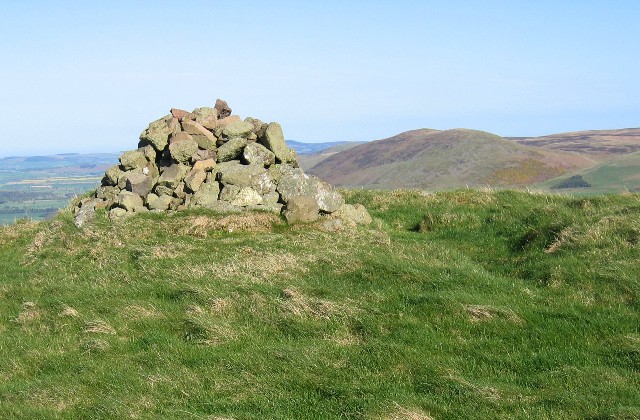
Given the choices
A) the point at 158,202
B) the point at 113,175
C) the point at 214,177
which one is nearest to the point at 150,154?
the point at 113,175

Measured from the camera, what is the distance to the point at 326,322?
13.4m

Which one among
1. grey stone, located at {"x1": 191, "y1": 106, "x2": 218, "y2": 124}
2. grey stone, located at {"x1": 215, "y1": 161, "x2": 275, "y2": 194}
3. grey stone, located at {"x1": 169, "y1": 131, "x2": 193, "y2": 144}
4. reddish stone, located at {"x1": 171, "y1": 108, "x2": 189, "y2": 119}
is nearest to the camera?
grey stone, located at {"x1": 215, "y1": 161, "x2": 275, "y2": 194}

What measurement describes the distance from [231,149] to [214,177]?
159cm

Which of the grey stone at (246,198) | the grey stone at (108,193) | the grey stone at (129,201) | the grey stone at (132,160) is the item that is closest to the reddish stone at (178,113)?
the grey stone at (132,160)

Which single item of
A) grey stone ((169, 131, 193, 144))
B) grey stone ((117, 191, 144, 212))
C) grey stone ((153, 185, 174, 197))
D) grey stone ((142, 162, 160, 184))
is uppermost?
grey stone ((169, 131, 193, 144))

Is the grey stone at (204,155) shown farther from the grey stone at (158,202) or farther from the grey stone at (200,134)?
the grey stone at (158,202)

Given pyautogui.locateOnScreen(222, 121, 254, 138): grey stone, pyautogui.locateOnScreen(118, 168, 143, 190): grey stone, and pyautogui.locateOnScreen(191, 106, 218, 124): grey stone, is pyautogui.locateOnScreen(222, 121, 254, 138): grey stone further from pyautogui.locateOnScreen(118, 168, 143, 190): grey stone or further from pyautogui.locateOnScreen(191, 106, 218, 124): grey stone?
pyautogui.locateOnScreen(118, 168, 143, 190): grey stone

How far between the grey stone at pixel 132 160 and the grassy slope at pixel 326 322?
5.94 metres

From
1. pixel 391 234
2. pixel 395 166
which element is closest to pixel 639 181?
pixel 395 166

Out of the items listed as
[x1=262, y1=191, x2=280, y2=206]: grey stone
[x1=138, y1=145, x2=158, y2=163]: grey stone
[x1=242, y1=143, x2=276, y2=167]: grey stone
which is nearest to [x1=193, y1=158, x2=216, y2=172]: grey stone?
[x1=242, y1=143, x2=276, y2=167]: grey stone

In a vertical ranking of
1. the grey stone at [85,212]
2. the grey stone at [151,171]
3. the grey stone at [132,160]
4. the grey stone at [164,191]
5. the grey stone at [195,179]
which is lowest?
the grey stone at [85,212]

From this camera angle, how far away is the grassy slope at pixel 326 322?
393 inches

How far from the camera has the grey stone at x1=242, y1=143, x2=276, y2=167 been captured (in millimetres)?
26742

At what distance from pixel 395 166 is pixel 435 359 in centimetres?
13222
